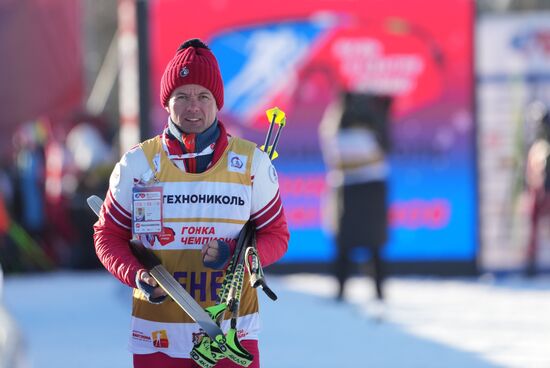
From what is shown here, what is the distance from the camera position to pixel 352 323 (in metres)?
8.84

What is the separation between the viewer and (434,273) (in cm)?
1187

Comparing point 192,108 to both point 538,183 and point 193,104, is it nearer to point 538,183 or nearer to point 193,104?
point 193,104

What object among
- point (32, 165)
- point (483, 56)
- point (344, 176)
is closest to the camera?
point (344, 176)

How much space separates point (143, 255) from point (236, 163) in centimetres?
40

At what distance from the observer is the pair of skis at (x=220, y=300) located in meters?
3.44

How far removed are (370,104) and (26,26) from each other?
620cm

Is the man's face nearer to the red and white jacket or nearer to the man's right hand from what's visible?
the red and white jacket

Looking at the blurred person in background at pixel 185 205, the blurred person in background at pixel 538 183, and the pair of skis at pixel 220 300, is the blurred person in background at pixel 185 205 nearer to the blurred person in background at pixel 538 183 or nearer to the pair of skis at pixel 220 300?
A: the pair of skis at pixel 220 300

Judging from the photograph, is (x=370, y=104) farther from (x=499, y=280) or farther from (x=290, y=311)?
(x=499, y=280)

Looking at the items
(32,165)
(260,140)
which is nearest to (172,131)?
(260,140)

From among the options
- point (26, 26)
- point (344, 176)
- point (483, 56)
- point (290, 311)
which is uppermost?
point (26, 26)

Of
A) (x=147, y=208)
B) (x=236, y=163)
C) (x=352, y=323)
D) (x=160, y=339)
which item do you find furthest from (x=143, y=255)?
(x=352, y=323)

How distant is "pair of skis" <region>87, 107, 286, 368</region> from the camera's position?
11.3ft

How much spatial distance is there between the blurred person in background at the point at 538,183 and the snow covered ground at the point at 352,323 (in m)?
0.36
